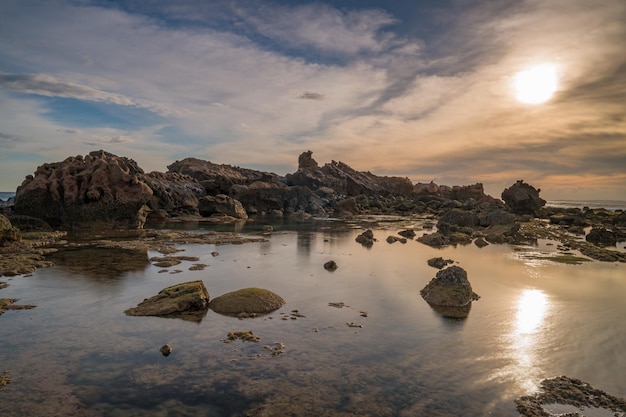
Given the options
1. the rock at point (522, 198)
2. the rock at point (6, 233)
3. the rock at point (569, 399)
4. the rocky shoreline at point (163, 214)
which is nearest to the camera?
the rock at point (569, 399)

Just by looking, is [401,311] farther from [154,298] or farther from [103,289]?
[103,289]

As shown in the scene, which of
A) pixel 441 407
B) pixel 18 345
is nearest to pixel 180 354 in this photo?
pixel 18 345

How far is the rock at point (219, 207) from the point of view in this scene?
70.3 meters

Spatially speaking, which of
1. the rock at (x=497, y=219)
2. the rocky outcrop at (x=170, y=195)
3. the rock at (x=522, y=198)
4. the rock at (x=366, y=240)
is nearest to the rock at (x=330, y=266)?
the rock at (x=366, y=240)

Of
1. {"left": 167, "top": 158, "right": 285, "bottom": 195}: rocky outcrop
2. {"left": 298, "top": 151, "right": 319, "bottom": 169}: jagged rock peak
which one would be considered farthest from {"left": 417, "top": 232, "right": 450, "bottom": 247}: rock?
{"left": 298, "top": 151, "right": 319, "bottom": 169}: jagged rock peak

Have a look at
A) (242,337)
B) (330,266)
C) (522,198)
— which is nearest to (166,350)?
(242,337)

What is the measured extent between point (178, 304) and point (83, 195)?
35.9 metres

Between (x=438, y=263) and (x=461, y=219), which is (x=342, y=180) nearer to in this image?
(x=461, y=219)

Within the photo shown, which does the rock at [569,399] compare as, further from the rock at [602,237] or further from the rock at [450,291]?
the rock at [602,237]

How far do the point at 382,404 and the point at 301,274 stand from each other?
599 inches

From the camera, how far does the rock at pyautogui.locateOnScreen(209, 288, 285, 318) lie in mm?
16438

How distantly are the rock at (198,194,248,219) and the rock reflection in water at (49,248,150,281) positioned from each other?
129 feet

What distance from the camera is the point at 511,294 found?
20672 millimetres

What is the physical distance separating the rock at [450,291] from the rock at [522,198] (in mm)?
63201
